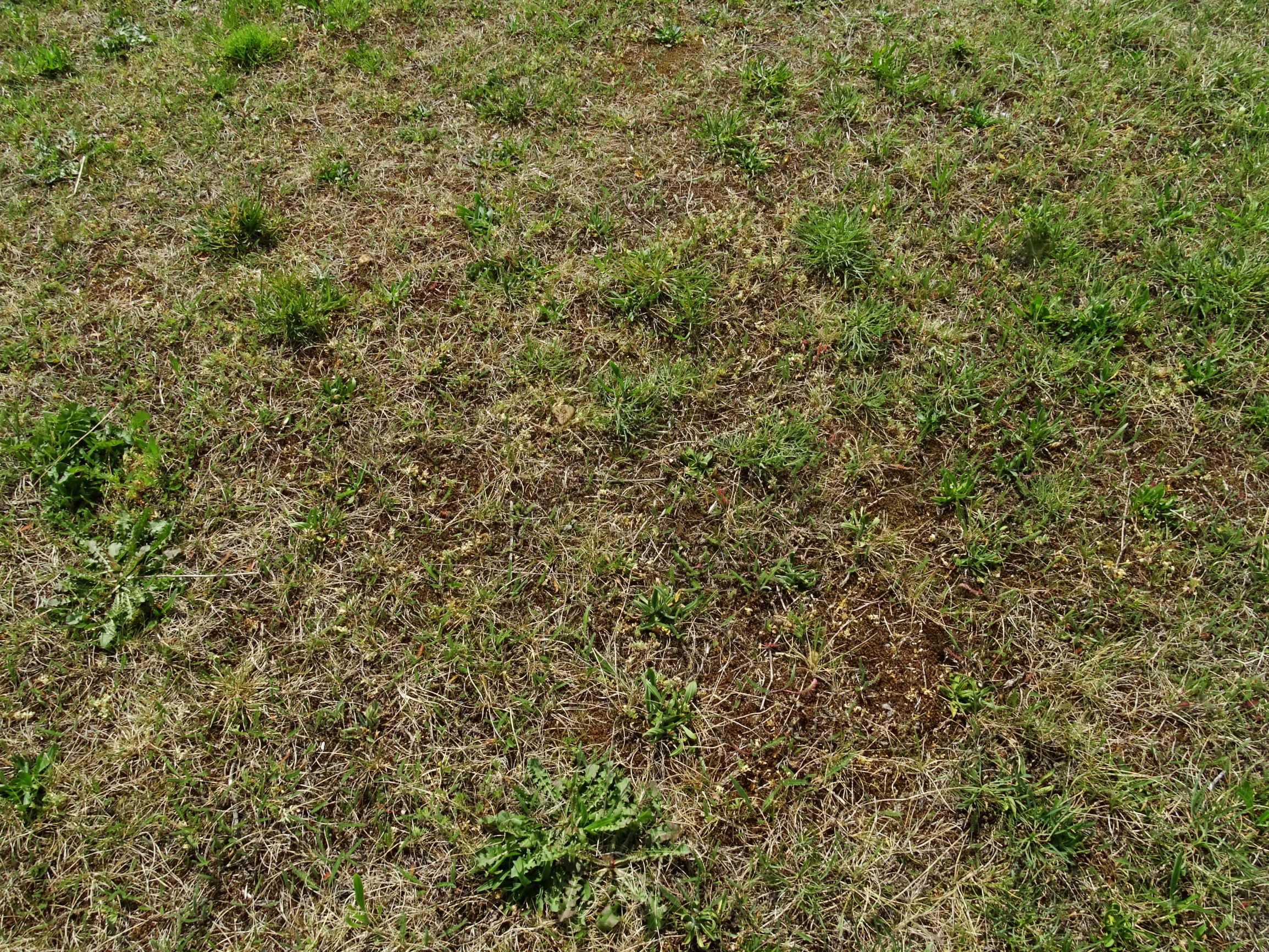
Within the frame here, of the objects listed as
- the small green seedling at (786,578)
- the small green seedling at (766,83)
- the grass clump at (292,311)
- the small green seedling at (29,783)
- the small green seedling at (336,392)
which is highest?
the small green seedling at (766,83)

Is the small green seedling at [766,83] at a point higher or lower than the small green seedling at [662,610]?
higher

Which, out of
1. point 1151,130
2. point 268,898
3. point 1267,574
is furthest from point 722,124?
point 268,898

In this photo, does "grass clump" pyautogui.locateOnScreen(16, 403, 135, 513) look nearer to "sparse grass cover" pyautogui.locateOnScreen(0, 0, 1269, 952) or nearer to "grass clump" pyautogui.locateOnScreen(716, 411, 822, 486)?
"sparse grass cover" pyautogui.locateOnScreen(0, 0, 1269, 952)

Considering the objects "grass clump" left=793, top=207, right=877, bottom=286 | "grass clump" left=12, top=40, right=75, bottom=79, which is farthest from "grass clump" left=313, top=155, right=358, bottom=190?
"grass clump" left=793, top=207, right=877, bottom=286

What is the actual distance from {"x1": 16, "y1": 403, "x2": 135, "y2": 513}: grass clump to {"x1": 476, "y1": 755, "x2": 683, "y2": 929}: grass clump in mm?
2119

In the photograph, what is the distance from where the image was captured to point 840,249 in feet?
11.6

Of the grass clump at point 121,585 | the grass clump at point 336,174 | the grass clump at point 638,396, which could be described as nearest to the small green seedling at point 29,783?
the grass clump at point 121,585

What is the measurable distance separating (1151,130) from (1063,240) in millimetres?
1171

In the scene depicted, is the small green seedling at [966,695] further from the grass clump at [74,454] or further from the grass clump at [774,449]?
the grass clump at [74,454]

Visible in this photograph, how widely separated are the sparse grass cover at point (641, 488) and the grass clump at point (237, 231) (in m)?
0.02

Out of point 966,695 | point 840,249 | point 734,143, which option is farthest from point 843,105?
point 966,695

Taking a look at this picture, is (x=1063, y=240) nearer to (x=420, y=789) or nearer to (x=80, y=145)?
(x=420, y=789)

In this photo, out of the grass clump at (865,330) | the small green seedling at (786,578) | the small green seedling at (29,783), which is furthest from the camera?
the grass clump at (865,330)

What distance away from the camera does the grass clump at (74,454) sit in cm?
297
